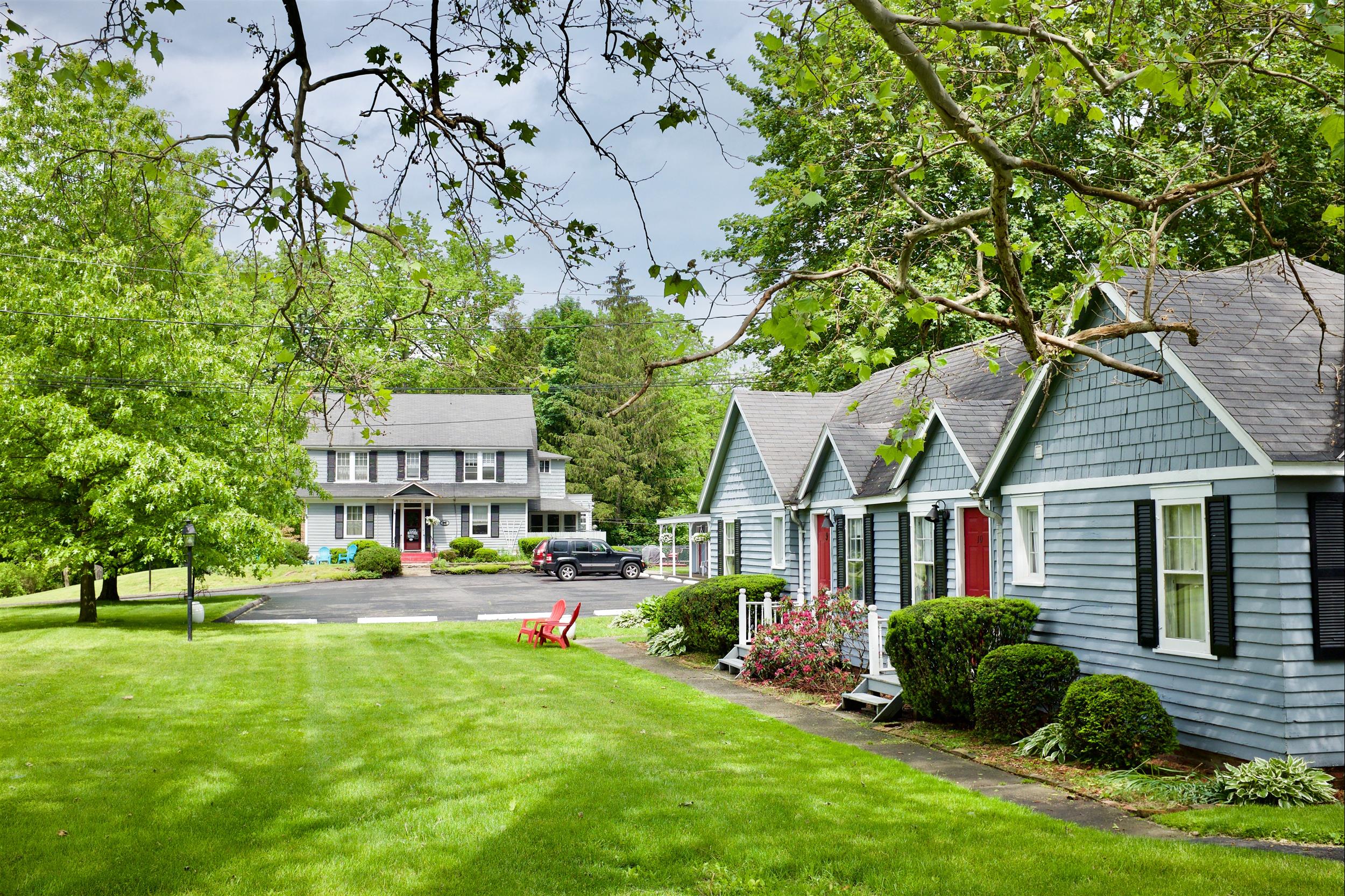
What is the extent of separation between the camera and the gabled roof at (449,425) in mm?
50781

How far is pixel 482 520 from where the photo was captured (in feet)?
167

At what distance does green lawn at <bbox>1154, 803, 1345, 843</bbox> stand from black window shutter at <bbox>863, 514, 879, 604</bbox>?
8234mm

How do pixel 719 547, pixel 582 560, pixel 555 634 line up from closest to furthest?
pixel 555 634 → pixel 719 547 → pixel 582 560

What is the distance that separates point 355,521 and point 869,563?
3836 centimetres

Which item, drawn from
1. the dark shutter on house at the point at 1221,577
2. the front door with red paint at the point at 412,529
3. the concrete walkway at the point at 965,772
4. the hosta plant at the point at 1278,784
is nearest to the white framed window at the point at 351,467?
the front door with red paint at the point at 412,529

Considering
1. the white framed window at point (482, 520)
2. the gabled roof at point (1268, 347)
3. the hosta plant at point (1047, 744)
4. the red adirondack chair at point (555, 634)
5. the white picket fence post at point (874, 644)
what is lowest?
the red adirondack chair at point (555, 634)

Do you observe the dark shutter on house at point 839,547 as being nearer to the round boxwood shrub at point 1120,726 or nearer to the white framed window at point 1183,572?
the white framed window at point 1183,572

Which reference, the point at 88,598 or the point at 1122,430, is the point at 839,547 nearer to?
the point at 1122,430

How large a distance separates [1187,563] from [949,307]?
3.90 meters

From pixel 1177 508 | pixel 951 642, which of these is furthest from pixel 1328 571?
pixel 951 642

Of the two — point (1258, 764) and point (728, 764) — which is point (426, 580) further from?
point (1258, 764)

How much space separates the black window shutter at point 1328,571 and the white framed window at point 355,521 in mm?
45898

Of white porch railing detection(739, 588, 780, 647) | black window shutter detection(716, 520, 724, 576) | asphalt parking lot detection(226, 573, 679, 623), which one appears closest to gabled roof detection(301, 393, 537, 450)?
asphalt parking lot detection(226, 573, 679, 623)

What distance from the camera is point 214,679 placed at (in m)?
15.2
